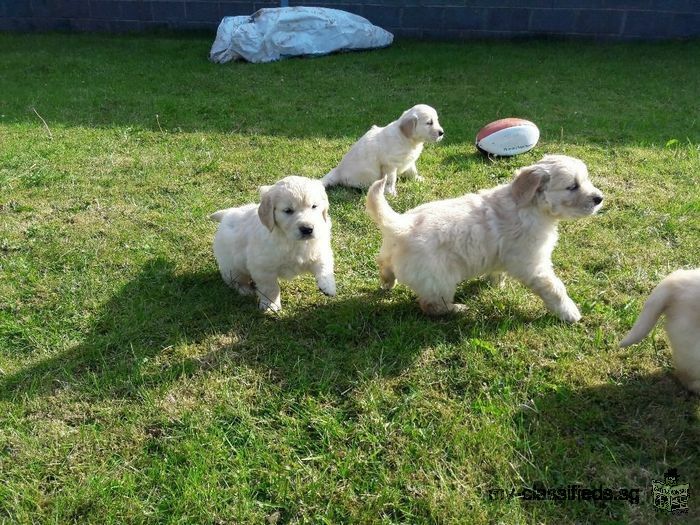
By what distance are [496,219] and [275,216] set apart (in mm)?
1499

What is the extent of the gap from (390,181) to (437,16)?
8.74 meters

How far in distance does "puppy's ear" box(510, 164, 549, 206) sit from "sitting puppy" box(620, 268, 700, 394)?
0.98 m

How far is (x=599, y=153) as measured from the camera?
6297 millimetres

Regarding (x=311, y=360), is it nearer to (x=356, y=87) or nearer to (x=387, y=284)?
(x=387, y=284)

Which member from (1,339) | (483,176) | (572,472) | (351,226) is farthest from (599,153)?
(1,339)

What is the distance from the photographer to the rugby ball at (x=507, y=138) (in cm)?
602

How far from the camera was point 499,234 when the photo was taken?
359 centimetres

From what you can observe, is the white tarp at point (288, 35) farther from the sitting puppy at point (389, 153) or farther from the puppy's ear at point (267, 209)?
the puppy's ear at point (267, 209)

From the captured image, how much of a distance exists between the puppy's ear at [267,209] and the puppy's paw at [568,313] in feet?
6.69

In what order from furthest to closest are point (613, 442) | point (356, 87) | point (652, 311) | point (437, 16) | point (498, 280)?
point (437, 16) → point (356, 87) → point (498, 280) → point (652, 311) → point (613, 442)

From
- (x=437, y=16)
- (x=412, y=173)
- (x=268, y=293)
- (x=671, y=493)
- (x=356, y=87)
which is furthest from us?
(x=437, y=16)

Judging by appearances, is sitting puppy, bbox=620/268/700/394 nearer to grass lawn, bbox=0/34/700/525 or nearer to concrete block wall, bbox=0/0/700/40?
grass lawn, bbox=0/34/700/525

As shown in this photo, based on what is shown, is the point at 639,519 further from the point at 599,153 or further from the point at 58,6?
the point at 58,6

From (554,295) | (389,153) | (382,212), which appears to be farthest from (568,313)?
(389,153)
